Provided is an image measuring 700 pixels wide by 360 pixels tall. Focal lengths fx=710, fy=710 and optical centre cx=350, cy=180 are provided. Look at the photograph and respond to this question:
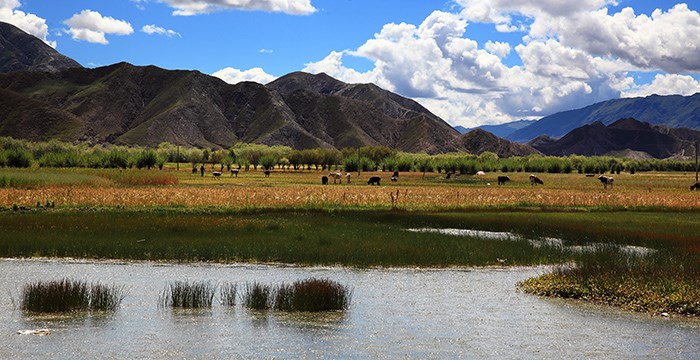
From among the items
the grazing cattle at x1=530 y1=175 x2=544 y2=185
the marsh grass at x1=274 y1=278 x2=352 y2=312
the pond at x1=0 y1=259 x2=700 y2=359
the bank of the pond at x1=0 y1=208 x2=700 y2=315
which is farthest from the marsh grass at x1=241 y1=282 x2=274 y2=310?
the grazing cattle at x1=530 y1=175 x2=544 y2=185

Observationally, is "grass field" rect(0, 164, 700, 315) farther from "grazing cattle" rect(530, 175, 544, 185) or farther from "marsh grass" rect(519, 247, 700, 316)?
"grazing cattle" rect(530, 175, 544, 185)

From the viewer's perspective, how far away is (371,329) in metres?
18.3

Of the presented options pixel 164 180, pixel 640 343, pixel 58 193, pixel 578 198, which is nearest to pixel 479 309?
pixel 640 343

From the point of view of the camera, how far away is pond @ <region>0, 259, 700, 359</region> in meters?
16.1

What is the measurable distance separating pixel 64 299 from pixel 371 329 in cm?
868

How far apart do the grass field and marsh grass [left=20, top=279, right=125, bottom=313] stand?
31.5ft

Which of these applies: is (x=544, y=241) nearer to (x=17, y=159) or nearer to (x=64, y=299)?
(x=64, y=299)

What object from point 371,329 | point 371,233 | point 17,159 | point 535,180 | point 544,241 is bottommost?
point 371,329

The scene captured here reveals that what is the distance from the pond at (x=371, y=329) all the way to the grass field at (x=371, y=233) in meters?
2.45

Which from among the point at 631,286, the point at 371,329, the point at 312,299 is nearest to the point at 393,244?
the point at 631,286

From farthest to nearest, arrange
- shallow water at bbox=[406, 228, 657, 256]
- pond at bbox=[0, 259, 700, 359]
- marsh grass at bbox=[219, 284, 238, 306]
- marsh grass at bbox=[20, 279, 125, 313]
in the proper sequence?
shallow water at bbox=[406, 228, 657, 256] < marsh grass at bbox=[219, 284, 238, 306] < marsh grass at bbox=[20, 279, 125, 313] < pond at bbox=[0, 259, 700, 359]

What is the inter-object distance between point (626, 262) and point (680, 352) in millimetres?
12000

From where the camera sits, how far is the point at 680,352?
648 inches

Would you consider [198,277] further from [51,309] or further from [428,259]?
[428,259]
